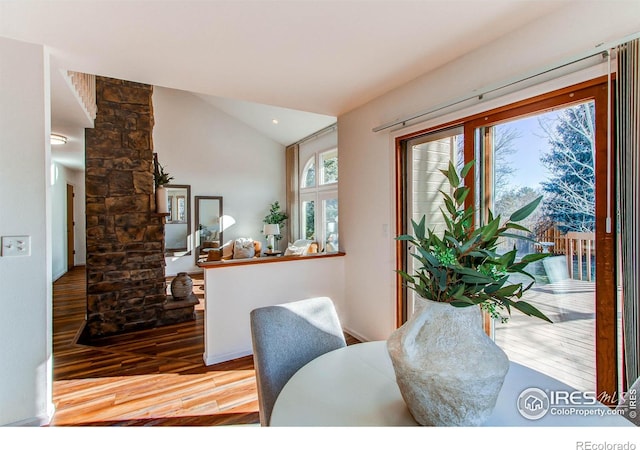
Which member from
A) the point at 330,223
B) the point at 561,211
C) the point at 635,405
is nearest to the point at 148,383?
the point at 635,405

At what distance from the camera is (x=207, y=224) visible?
711 cm

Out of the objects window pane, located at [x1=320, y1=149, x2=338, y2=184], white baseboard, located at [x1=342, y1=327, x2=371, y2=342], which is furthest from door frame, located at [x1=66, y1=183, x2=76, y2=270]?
white baseboard, located at [x1=342, y1=327, x2=371, y2=342]

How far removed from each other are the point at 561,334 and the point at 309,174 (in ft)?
19.7

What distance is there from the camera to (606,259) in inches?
56.9

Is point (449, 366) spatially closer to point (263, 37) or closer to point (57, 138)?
point (263, 37)

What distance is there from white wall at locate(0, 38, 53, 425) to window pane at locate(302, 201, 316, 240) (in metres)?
5.26

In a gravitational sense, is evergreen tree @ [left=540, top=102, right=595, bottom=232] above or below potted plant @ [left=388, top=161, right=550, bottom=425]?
above

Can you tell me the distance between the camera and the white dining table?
33.7 inches

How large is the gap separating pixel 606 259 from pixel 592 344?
457 mm

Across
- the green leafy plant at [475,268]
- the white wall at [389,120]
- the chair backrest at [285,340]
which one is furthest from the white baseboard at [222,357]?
the green leafy plant at [475,268]

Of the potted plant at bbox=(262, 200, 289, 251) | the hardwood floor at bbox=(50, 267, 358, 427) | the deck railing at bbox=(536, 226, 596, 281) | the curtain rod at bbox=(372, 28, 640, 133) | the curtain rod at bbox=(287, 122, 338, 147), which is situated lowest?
the hardwood floor at bbox=(50, 267, 358, 427)

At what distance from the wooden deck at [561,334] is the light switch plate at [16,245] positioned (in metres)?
2.99

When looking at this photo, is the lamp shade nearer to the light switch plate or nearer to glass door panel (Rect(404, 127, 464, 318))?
glass door panel (Rect(404, 127, 464, 318))
